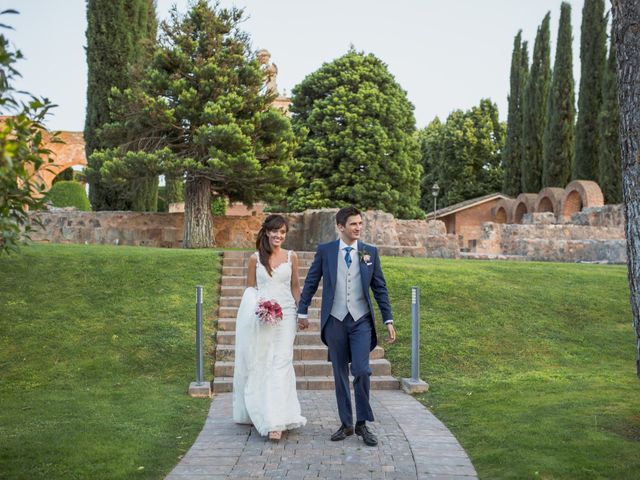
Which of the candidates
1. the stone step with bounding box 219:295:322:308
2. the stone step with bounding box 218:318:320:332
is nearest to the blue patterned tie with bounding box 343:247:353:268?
the stone step with bounding box 218:318:320:332

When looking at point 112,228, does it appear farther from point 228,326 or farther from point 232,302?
point 228,326

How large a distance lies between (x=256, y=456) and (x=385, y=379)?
353cm

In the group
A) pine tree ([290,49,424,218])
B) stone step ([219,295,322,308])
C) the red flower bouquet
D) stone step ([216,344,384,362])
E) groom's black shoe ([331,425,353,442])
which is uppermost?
pine tree ([290,49,424,218])

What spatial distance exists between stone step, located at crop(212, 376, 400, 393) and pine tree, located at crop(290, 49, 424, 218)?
884 inches

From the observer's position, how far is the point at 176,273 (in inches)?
505

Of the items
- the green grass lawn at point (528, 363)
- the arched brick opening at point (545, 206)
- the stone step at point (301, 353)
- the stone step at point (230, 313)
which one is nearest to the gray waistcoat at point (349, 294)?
the green grass lawn at point (528, 363)

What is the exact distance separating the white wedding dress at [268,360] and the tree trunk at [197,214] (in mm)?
14153

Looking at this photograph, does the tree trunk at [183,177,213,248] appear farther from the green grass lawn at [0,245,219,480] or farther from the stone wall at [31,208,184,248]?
the green grass lawn at [0,245,219,480]

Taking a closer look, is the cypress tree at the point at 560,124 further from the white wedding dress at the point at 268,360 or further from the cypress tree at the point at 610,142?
the white wedding dress at the point at 268,360

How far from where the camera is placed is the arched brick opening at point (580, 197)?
1273 inches

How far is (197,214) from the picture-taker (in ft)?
67.1

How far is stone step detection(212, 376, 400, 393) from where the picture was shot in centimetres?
857

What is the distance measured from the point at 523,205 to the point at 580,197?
5.33m

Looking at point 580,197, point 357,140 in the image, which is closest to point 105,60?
point 357,140
